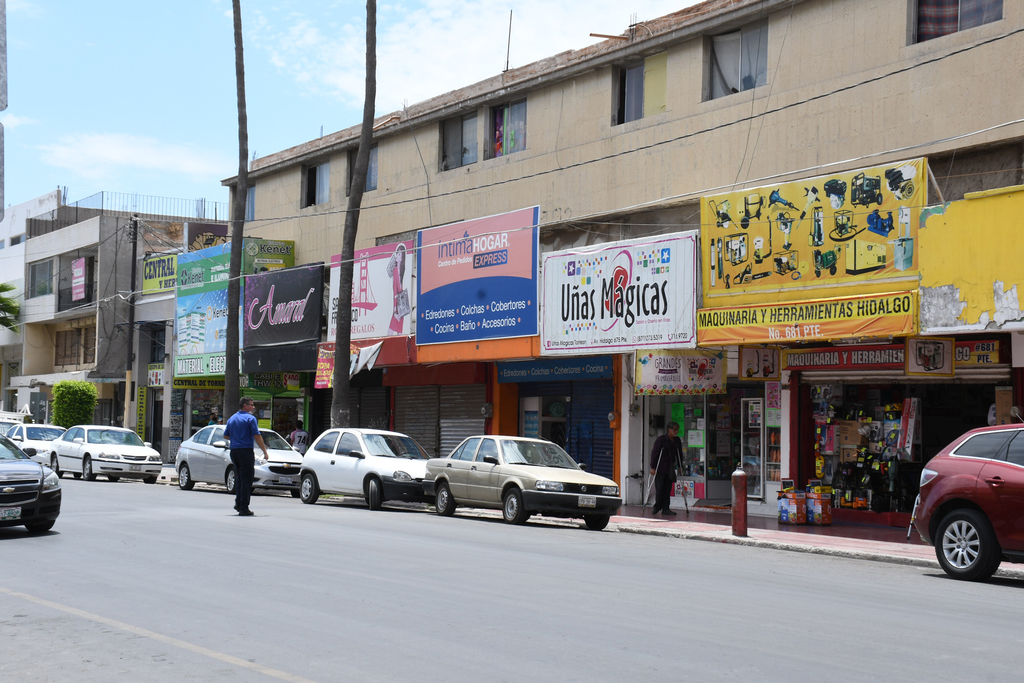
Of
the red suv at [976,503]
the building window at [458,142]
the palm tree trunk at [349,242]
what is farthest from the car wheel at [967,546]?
the building window at [458,142]

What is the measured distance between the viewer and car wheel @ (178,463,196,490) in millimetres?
26047

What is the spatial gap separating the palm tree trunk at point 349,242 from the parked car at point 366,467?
402 cm

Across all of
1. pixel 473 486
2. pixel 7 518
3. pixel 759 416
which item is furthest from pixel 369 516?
pixel 759 416

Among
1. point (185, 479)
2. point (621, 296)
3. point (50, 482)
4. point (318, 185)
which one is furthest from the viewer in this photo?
point (318, 185)

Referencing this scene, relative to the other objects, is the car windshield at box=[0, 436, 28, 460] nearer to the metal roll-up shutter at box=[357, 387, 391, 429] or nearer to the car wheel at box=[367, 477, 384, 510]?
the car wheel at box=[367, 477, 384, 510]

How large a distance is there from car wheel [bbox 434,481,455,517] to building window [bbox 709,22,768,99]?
986cm

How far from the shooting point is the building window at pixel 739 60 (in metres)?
20.9

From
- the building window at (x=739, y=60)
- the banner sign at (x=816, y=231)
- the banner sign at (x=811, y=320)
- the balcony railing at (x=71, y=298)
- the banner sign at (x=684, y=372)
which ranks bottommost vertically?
the banner sign at (x=684, y=372)

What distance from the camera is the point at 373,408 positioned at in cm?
3256

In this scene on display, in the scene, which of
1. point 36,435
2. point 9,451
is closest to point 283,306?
point 36,435

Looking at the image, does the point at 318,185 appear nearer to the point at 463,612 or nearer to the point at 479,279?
the point at 479,279

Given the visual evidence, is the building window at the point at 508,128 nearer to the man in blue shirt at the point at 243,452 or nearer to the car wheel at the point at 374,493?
the car wheel at the point at 374,493

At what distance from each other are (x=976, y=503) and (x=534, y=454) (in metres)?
8.46

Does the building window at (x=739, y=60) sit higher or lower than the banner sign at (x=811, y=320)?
higher
